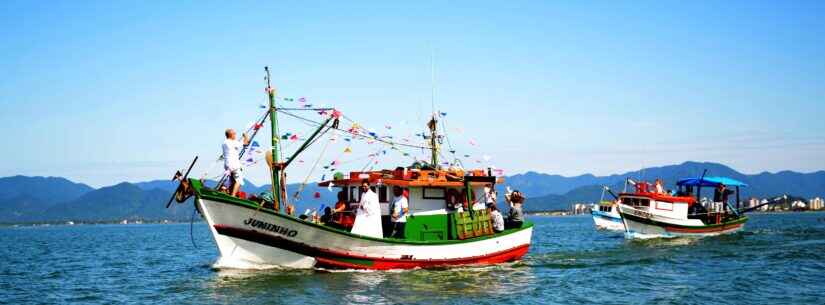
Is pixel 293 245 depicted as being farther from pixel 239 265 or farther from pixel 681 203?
pixel 681 203

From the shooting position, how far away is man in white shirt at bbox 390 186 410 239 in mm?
24453

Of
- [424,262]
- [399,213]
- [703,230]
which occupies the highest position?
[399,213]

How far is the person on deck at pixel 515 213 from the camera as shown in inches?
1094

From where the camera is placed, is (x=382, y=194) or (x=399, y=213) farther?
(x=382, y=194)

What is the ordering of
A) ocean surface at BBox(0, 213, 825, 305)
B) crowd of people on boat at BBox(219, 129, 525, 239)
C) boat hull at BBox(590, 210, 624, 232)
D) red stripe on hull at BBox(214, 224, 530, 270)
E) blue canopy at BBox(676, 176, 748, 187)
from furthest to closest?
1. boat hull at BBox(590, 210, 624, 232)
2. blue canopy at BBox(676, 176, 748, 187)
3. red stripe on hull at BBox(214, 224, 530, 270)
4. crowd of people on boat at BBox(219, 129, 525, 239)
5. ocean surface at BBox(0, 213, 825, 305)

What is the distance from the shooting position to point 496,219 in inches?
1075

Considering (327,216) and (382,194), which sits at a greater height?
(382,194)

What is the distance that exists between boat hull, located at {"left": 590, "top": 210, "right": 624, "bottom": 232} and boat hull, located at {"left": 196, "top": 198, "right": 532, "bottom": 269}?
4281 cm

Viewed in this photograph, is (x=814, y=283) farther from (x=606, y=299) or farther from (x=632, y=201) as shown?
(x=632, y=201)

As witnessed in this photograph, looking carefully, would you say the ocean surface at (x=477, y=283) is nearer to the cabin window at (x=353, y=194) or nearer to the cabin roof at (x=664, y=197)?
the cabin window at (x=353, y=194)

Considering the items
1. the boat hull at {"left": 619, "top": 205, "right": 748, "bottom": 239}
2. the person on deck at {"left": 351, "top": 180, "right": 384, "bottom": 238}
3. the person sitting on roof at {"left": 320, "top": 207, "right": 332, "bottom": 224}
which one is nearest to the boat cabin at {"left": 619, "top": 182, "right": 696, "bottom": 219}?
the boat hull at {"left": 619, "top": 205, "right": 748, "bottom": 239}

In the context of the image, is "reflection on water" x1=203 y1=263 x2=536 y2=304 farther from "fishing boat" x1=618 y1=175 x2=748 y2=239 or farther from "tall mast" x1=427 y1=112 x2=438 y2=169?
"fishing boat" x1=618 y1=175 x2=748 y2=239

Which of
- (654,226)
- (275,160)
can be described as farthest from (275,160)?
(654,226)

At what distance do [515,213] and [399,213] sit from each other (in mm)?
5616
